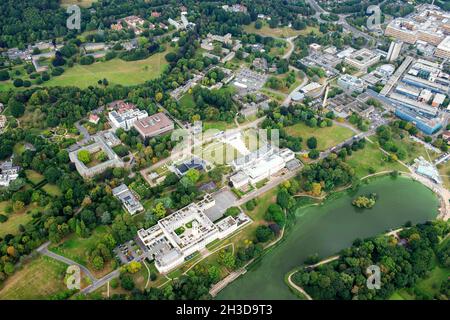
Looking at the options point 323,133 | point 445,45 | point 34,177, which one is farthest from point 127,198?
point 445,45

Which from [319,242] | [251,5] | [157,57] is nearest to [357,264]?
[319,242]

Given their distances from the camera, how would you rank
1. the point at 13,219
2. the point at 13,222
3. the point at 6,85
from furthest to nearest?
the point at 6,85
the point at 13,219
the point at 13,222

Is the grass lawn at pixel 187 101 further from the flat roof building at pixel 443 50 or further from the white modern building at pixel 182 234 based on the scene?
the flat roof building at pixel 443 50

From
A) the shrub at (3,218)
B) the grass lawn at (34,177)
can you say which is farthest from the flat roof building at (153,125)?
the shrub at (3,218)

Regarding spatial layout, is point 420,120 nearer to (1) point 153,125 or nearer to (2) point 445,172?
(2) point 445,172

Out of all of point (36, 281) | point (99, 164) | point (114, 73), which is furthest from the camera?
point (114, 73)

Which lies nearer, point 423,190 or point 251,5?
point 423,190

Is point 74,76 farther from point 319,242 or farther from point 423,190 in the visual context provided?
point 423,190
